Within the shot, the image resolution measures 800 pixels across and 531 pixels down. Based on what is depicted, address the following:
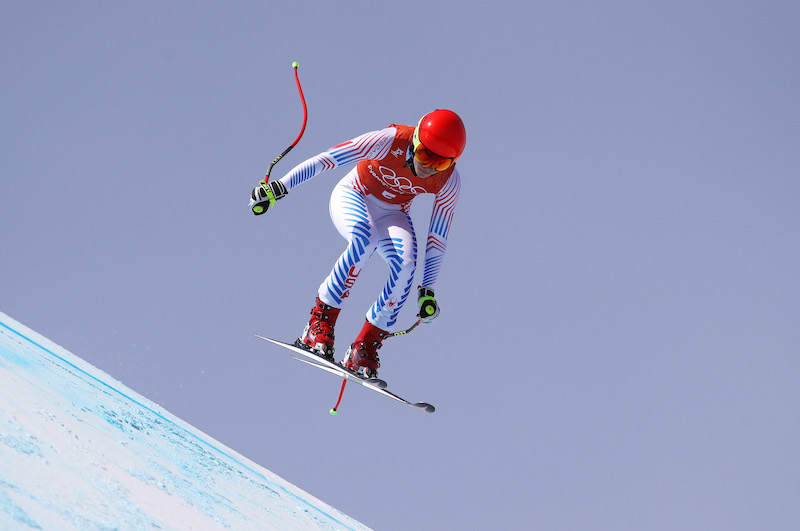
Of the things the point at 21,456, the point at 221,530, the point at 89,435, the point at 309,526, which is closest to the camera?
the point at 21,456

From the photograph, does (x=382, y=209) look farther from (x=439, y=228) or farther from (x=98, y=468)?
(x=98, y=468)

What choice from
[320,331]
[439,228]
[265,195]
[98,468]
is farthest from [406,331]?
[98,468]

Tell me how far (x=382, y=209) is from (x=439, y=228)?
388 millimetres

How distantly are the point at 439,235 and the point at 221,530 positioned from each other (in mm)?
2809

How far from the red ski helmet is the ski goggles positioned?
0.7 inches

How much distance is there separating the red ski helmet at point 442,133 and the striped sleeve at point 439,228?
400 mm

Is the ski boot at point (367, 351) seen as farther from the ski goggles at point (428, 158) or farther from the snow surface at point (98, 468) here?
the ski goggles at point (428, 158)

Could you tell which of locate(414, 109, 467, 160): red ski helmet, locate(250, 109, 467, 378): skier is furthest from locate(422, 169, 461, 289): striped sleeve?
locate(414, 109, 467, 160): red ski helmet

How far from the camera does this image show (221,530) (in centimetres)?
275

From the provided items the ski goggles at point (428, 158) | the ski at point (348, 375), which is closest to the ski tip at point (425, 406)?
the ski at point (348, 375)

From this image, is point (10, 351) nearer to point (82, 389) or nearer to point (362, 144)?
point (82, 389)

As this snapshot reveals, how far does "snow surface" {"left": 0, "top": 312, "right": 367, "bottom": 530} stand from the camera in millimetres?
2129

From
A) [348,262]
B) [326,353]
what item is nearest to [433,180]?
[348,262]

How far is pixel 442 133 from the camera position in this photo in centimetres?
468
